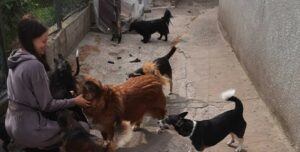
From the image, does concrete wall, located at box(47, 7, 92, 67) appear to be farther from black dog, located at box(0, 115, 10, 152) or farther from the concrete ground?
black dog, located at box(0, 115, 10, 152)

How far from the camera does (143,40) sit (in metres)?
9.76

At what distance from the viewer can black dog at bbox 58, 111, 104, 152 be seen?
4.04m

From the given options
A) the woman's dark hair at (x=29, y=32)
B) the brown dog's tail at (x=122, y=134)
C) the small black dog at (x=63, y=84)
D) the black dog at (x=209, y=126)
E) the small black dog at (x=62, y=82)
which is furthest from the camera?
the brown dog's tail at (x=122, y=134)

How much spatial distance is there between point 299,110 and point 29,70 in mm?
3165

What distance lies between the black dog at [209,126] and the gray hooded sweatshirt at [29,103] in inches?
49.0

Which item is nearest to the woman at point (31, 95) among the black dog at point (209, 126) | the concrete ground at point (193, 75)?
the black dog at point (209, 126)

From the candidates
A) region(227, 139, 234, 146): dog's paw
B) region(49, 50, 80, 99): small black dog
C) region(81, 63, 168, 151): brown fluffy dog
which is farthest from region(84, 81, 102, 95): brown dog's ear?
region(227, 139, 234, 146): dog's paw

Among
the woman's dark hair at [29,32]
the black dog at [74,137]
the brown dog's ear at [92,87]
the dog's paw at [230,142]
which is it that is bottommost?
the dog's paw at [230,142]

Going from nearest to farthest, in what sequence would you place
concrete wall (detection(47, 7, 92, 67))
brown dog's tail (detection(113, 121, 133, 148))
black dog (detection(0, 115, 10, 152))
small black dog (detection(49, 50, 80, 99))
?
1. black dog (detection(0, 115, 10, 152))
2. small black dog (detection(49, 50, 80, 99))
3. brown dog's tail (detection(113, 121, 133, 148))
4. concrete wall (detection(47, 7, 92, 67))

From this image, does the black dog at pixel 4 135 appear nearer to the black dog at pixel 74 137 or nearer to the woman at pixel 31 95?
the woman at pixel 31 95

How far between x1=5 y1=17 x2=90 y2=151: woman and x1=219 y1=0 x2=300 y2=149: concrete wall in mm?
2734

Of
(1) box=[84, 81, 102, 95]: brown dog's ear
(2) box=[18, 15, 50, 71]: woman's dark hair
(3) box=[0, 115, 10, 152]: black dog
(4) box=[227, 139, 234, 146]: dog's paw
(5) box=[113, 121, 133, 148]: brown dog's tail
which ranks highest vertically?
(2) box=[18, 15, 50, 71]: woman's dark hair

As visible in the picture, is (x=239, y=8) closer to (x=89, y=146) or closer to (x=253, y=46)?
(x=253, y=46)

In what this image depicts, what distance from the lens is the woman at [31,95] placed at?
378 centimetres
